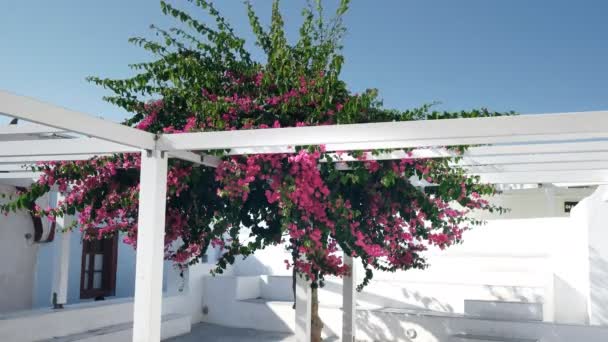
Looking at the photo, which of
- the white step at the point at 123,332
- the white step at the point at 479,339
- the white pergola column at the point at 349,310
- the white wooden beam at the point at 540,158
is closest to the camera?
the white wooden beam at the point at 540,158

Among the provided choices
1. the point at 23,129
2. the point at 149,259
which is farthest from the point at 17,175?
the point at 149,259

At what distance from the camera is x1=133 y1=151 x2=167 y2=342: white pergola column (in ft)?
14.8

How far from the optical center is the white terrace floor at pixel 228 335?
11.7 meters

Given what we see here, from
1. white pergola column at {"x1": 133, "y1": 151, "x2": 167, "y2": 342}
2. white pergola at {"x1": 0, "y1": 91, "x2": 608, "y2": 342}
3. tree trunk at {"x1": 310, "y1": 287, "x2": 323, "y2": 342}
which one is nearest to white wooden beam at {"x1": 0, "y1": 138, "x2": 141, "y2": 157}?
white pergola at {"x1": 0, "y1": 91, "x2": 608, "y2": 342}

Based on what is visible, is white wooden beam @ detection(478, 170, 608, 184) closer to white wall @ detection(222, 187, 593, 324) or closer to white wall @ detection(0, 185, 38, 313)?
white wall @ detection(222, 187, 593, 324)

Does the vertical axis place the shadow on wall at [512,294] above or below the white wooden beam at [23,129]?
Result: below

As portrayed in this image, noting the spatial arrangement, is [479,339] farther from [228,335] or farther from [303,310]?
[228,335]

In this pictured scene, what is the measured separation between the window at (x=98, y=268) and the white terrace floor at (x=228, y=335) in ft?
7.05

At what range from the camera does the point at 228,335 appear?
481 inches

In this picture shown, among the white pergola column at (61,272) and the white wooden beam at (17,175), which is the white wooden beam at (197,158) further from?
the white pergola column at (61,272)

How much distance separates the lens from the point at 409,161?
5.83 meters

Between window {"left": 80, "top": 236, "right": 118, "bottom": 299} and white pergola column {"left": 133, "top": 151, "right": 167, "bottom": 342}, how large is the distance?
29.1 ft

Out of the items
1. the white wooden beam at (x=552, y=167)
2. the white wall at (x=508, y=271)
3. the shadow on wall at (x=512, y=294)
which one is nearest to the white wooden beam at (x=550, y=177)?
the white wooden beam at (x=552, y=167)

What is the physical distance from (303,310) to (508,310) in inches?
150
